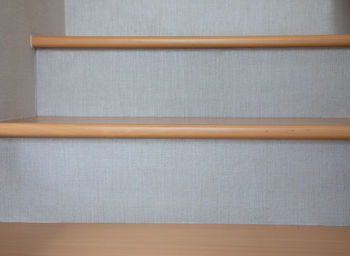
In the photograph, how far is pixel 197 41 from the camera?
0.79 metres

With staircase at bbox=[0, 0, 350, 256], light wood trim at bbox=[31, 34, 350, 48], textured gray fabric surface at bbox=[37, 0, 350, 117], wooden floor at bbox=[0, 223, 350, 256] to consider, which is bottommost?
wooden floor at bbox=[0, 223, 350, 256]

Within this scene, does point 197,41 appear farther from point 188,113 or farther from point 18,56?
point 18,56

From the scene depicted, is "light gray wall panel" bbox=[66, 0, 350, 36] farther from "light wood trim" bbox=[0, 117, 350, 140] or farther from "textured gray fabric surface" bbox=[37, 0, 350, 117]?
"light wood trim" bbox=[0, 117, 350, 140]

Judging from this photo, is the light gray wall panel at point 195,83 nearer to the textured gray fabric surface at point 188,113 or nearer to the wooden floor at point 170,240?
the textured gray fabric surface at point 188,113

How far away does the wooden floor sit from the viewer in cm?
57

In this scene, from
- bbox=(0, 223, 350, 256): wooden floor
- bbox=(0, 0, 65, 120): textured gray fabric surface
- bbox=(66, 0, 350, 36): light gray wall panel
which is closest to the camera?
bbox=(0, 223, 350, 256): wooden floor

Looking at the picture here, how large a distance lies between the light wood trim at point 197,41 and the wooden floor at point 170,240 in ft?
1.28

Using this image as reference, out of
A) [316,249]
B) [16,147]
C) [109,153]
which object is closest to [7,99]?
[16,147]

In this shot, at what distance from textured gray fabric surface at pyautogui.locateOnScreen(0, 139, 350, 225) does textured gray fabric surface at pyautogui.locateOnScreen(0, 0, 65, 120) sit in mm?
121

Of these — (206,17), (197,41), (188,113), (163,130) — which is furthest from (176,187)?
(206,17)

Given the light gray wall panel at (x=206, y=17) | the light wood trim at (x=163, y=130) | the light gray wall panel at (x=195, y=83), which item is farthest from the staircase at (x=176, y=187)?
the light gray wall panel at (x=206, y=17)

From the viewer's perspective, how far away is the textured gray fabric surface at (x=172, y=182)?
2.12 feet

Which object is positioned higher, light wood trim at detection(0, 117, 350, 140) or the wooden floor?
light wood trim at detection(0, 117, 350, 140)

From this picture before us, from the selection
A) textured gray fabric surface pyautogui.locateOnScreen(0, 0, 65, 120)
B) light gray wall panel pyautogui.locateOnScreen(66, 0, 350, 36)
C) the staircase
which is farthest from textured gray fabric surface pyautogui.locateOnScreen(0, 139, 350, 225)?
light gray wall panel pyautogui.locateOnScreen(66, 0, 350, 36)
